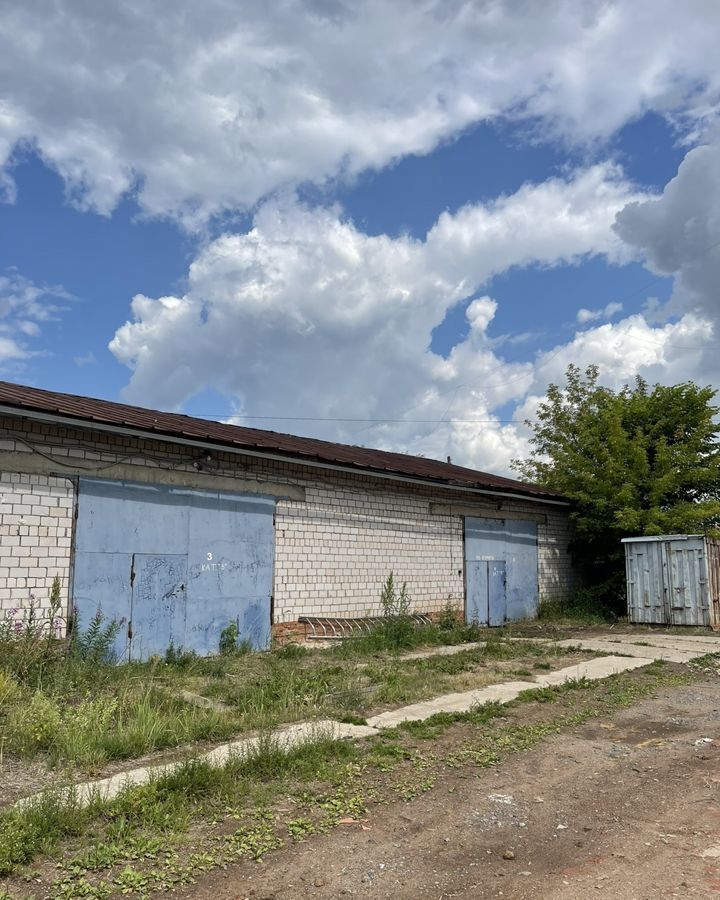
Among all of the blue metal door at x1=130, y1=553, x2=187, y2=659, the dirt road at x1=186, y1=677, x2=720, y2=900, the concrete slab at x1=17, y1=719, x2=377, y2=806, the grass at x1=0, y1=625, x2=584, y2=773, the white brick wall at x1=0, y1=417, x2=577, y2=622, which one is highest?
the white brick wall at x1=0, y1=417, x2=577, y2=622

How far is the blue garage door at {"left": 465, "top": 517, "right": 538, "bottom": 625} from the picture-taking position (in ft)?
55.7

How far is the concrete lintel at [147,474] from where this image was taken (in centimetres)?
939

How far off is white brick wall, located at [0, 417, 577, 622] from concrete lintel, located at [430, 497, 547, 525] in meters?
0.05

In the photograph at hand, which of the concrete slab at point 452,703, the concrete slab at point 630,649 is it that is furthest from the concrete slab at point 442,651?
the concrete slab at point 452,703

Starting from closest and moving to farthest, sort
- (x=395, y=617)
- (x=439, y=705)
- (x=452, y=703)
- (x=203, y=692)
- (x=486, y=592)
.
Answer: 1. (x=439, y=705)
2. (x=452, y=703)
3. (x=203, y=692)
4. (x=395, y=617)
5. (x=486, y=592)

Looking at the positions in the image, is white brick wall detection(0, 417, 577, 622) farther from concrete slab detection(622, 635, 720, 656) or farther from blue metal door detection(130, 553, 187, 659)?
concrete slab detection(622, 635, 720, 656)

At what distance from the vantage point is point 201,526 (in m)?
11.4

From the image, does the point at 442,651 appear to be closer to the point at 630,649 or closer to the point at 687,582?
the point at 630,649

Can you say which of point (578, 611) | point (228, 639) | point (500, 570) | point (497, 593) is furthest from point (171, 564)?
point (578, 611)

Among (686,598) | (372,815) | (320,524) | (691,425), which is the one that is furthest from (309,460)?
(691,425)

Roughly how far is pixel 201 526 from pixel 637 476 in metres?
12.1

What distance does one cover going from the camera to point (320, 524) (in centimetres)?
1337

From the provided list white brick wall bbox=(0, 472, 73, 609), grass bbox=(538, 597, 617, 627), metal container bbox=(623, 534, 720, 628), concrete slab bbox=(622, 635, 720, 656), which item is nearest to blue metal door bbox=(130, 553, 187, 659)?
Answer: white brick wall bbox=(0, 472, 73, 609)

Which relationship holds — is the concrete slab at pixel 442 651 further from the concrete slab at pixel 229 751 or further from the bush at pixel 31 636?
the bush at pixel 31 636
